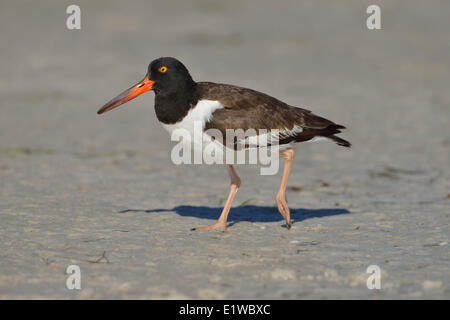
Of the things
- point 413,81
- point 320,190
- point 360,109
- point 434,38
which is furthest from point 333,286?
point 434,38

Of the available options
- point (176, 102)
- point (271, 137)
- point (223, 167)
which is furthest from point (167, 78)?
point (223, 167)

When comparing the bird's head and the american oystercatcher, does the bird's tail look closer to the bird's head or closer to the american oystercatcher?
the american oystercatcher

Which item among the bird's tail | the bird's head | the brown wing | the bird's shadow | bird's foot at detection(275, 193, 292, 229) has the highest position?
the bird's head

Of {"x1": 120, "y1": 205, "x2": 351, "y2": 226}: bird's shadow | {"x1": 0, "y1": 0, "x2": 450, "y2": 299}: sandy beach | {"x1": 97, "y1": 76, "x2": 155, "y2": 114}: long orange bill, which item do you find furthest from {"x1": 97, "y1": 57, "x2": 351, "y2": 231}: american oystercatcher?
{"x1": 0, "y1": 0, "x2": 450, "y2": 299}: sandy beach

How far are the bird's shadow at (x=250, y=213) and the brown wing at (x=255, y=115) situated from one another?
101 centimetres

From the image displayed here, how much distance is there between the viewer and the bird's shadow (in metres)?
7.56

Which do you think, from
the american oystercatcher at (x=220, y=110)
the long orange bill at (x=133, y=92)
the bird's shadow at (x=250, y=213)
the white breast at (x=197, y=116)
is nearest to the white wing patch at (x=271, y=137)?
the american oystercatcher at (x=220, y=110)

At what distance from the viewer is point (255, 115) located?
22.6 feet

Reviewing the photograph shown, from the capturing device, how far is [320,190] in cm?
898

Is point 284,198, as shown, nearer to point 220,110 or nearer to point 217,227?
point 217,227

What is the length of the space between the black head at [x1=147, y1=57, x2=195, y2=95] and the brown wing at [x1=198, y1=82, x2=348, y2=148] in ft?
0.63

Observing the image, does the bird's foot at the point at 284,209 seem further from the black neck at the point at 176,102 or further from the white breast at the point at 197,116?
the black neck at the point at 176,102
